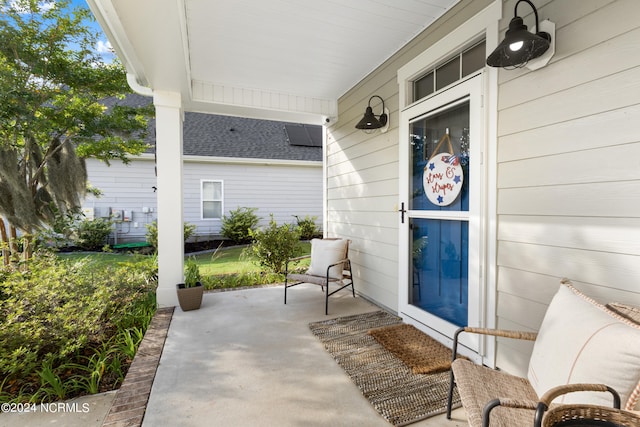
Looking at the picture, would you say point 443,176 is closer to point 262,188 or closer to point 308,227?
point 308,227

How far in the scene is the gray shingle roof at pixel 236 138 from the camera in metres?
9.11

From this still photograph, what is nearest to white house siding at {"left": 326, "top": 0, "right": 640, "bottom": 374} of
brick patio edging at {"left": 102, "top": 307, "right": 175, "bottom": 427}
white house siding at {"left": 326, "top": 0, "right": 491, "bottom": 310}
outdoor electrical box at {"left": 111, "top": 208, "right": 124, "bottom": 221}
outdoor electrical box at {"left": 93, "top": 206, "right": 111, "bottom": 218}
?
white house siding at {"left": 326, "top": 0, "right": 491, "bottom": 310}

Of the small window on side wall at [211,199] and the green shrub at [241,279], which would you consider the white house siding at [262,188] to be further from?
the green shrub at [241,279]

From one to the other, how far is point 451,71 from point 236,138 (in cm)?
808

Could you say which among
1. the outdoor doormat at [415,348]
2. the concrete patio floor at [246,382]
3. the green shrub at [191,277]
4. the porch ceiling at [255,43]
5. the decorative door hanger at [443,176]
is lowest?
the concrete patio floor at [246,382]

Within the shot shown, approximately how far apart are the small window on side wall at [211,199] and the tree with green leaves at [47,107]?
151 inches

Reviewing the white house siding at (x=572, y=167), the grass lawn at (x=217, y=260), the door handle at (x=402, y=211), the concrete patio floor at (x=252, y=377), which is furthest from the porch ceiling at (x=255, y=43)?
the grass lawn at (x=217, y=260)

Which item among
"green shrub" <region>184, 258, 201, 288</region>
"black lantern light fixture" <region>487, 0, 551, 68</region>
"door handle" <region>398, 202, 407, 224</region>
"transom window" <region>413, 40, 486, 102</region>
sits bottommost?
"green shrub" <region>184, 258, 201, 288</region>

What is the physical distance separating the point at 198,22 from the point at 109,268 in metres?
2.92

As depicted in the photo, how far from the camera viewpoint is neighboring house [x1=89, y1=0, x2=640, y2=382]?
165 cm

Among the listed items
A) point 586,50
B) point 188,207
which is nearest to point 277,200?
point 188,207

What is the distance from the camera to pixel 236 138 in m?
9.81

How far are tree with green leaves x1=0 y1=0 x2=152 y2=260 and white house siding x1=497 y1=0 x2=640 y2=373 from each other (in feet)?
17.6

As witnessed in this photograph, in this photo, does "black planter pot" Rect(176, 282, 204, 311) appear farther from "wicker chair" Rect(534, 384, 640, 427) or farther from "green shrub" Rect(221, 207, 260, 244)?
"green shrub" Rect(221, 207, 260, 244)
